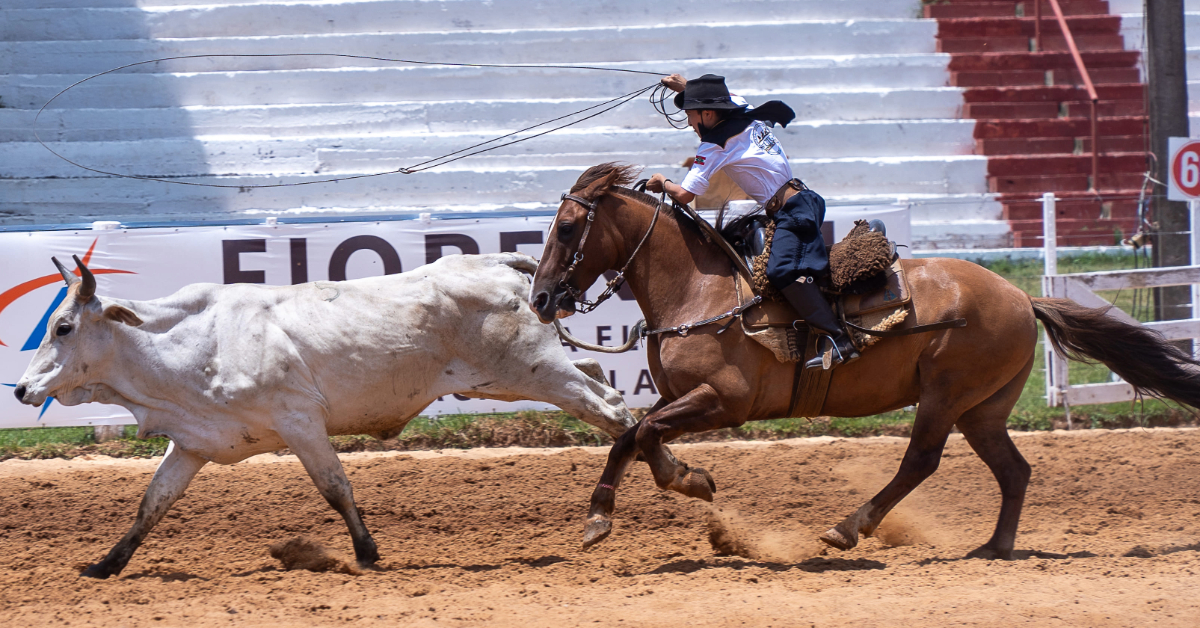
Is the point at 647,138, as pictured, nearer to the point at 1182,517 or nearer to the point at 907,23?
the point at 907,23

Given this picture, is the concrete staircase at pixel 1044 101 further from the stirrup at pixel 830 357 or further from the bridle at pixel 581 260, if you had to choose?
the bridle at pixel 581 260

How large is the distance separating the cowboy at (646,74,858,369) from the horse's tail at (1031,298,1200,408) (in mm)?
1420

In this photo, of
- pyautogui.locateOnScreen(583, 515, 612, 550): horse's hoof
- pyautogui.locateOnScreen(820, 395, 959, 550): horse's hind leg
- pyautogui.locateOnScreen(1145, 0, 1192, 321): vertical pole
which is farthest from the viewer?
pyautogui.locateOnScreen(1145, 0, 1192, 321): vertical pole

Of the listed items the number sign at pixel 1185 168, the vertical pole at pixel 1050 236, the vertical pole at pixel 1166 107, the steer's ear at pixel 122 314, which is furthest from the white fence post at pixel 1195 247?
the steer's ear at pixel 122 314

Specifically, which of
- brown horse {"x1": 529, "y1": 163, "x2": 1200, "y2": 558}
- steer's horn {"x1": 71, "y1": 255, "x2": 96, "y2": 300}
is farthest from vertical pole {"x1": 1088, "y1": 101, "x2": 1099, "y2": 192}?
steer's horn {"x1": 71, "y1": 255, "x2": 96, "y2": 300}

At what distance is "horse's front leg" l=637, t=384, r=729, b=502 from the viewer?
5480 millimetres

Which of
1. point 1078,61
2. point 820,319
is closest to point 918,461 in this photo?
point 820,319

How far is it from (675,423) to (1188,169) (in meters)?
6.60

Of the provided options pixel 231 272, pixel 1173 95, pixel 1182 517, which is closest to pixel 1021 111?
pixel 1173 95

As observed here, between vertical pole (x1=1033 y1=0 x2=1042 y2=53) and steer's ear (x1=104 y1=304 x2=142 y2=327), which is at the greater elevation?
vertical pole (x1=1033 y1=0 x2=1042 y2=53)

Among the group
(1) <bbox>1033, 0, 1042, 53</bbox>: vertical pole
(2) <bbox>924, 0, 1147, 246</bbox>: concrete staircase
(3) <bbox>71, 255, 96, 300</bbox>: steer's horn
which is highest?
(1) <bbox>1033, 0, 1042, 53</bbox>: vertical pole

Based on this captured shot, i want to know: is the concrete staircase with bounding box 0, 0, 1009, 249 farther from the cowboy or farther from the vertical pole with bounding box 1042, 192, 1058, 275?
the cowboy

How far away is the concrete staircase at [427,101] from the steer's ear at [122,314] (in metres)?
8.10

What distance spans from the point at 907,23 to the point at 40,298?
12580 mm
